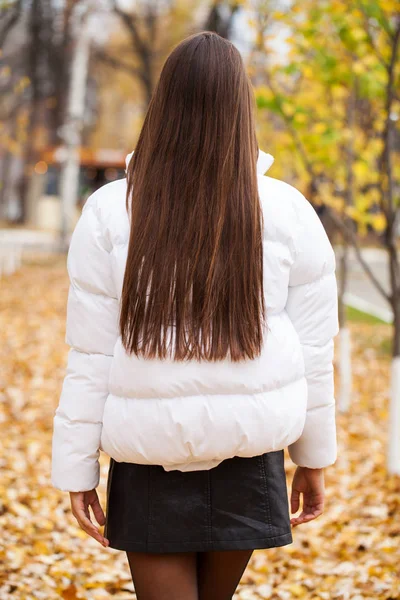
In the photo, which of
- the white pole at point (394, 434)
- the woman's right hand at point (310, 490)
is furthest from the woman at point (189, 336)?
the white pole at point (394, 434)

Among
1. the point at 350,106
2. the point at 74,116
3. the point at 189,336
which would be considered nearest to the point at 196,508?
the point at 189,336

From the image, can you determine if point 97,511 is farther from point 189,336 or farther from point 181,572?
point 189,336

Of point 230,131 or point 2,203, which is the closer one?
point 230,131

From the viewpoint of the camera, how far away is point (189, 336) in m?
2.03

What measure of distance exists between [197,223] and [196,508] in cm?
71

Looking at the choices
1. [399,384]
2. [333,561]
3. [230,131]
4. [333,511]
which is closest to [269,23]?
[399,384]

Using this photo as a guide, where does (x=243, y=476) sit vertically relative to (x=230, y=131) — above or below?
below

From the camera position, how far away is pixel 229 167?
2.07 m

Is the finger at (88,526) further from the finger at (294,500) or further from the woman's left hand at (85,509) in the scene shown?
the finger at (294,500)

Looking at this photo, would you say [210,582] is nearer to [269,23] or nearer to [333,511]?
[333,511]

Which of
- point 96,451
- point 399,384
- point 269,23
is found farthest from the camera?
point 269,23

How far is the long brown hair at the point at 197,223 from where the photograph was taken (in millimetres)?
2031

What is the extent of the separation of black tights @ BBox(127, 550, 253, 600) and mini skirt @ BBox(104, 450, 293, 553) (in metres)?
0.05

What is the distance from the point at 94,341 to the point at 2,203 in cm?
4662
